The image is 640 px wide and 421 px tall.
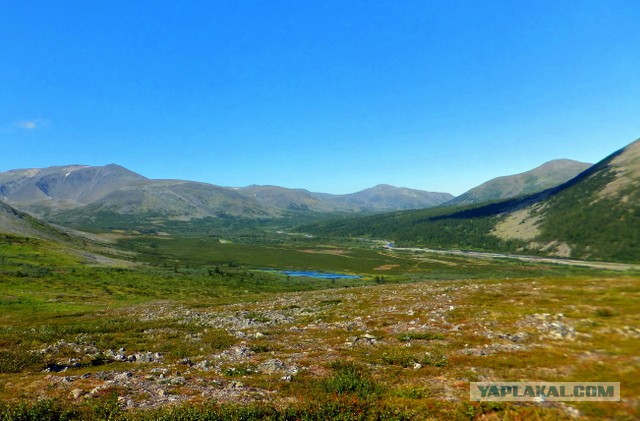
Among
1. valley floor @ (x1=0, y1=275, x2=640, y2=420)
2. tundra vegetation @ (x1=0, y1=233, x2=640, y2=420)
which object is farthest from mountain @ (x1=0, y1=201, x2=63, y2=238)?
valley floor @ (x1=0, y1=275, x2=640, y2=420)

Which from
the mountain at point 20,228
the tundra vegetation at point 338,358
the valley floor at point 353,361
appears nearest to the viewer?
the tundra vegetation at point 338,358

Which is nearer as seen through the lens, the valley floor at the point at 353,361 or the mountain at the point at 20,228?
the valley floor at the point at 353,361

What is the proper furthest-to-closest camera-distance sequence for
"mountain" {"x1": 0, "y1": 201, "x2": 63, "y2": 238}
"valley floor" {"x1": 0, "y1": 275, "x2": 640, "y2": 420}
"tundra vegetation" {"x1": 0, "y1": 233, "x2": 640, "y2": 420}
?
"mountain" {"x1": 0, "y1": 201, "x2": 63, "y2": 238}
"valley floor" {"x1": 0, "y1": 275, "x2": 640, "y2": 420}
"tundra vegetation" {"x1": 0, "y1": 233, "x2": 640, "y2": 420}

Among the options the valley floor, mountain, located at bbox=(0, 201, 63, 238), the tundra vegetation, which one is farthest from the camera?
mountain, located at bbox=(0, 201, 63, 238)

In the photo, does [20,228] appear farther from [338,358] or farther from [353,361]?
[353,361]

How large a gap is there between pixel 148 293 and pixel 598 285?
283 feet

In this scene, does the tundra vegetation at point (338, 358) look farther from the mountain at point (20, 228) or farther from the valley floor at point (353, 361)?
the mountain at point (20, 228)

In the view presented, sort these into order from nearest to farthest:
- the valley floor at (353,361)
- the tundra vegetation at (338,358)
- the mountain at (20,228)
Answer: the tundra vegetation at (338,358)
the valley floor at (353,361)
the mountain at (20,228)

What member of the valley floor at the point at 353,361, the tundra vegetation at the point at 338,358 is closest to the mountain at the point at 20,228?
the tundra vegetation at the point at 338,358

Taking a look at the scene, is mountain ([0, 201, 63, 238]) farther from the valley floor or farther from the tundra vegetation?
the valley floor

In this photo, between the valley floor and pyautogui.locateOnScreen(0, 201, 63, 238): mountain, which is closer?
the valley floor

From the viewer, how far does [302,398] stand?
51.7 ft

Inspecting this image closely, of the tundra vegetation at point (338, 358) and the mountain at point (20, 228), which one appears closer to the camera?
the tundra vegetation at point (338, 358)

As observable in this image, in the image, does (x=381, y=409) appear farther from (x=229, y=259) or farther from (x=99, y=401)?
(x=229, y=259)
